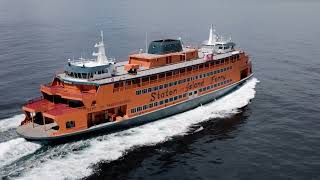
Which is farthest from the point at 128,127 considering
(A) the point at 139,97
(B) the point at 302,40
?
(B) the point at 302,40

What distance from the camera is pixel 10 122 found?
51750mm

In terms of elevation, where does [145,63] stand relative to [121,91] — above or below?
above

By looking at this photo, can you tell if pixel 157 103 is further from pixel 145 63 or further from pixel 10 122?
pixel 10 122

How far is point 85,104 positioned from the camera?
152 ft

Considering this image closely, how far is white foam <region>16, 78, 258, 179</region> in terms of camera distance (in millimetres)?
39312

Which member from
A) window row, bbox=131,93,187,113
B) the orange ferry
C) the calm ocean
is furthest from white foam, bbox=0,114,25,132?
window row, bbox=131,93,187,113

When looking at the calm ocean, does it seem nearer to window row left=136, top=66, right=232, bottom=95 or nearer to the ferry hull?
the ferry hull

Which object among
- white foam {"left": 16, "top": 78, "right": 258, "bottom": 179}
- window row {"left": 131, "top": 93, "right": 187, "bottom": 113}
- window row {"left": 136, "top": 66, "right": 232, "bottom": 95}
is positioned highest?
window row {"left": 136, "top": 66, "right": 232, "bottom": 95}

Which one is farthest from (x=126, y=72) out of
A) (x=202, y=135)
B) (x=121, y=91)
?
(x=202, y=135)

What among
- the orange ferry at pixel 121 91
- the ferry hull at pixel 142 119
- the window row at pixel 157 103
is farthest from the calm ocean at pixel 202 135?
the window row at pixel 157 103

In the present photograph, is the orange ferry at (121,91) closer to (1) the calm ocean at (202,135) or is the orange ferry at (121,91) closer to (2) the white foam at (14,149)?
(2) the white foam at (14,149)

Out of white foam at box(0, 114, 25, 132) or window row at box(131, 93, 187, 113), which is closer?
white foam at box(0, 114, 25, 132)

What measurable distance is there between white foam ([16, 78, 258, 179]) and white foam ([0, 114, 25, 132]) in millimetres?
11465

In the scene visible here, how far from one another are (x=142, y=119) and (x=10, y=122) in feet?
59.1
